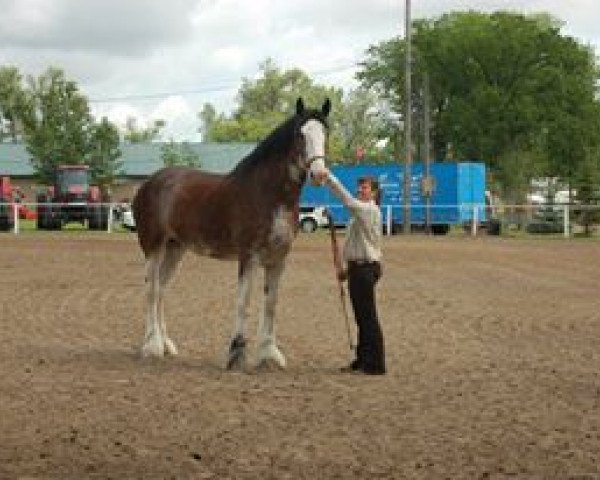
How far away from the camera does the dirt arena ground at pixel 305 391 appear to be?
6668mm

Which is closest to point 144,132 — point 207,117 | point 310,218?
point 207,117

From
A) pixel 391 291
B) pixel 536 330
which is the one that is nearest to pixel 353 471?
pixel 536 330

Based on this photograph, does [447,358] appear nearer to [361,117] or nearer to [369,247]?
[369,247]

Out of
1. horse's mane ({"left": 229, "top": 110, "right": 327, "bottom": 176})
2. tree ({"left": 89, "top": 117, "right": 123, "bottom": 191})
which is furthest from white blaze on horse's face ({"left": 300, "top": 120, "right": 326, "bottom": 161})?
tree ({"left": 89, "top": 117, "right": 123, "bottom": 191})

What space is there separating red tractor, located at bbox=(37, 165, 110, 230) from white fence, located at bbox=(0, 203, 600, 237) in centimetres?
23

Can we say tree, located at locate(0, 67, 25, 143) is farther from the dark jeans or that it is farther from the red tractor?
the dark jeans

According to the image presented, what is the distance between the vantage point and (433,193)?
168 feet

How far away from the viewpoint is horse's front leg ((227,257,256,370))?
→ 10320 mm

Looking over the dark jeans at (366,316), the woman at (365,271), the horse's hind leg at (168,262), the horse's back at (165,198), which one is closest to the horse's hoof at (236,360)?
the woman at (365,271)

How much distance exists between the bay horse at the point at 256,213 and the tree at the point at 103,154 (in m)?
58.3

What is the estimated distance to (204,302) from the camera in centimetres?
1678

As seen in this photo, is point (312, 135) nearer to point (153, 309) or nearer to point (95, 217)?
point (153, 309)

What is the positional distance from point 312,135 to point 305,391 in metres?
2.24

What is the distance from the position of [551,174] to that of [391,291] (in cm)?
6451
